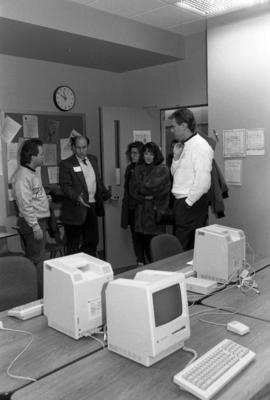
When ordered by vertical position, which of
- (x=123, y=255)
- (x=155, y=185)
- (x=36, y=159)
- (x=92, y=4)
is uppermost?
(x=92, y=4)

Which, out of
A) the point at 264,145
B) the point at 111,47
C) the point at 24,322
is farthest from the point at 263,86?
the point at 24,322

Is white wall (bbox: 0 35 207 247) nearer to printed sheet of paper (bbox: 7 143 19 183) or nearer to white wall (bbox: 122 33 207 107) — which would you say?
white wall (bbox: 122 33 207 107)

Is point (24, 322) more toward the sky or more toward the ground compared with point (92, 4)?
more toward the ground

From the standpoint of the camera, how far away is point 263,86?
363cm

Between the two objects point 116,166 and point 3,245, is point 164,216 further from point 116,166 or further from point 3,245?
point 3,245

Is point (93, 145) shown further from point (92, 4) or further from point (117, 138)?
point (92, 4)

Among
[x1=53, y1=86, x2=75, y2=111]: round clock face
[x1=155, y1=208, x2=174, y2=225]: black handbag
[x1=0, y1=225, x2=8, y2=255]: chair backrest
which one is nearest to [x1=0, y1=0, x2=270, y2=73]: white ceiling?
[x1=53, y1=86, x2=75, y2=111]: round clock face

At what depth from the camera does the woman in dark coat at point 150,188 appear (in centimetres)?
415

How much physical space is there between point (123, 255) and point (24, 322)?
325 centimetres

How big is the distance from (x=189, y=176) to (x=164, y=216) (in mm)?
986

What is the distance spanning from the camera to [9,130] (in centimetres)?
453

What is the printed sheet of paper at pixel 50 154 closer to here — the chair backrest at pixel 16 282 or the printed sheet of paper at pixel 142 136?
the printed sheet of paper at pixel 142 136

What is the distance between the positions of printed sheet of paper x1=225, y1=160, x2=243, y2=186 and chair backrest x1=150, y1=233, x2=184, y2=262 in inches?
41.7

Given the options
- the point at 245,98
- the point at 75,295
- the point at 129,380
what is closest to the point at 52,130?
the point at 245,98
